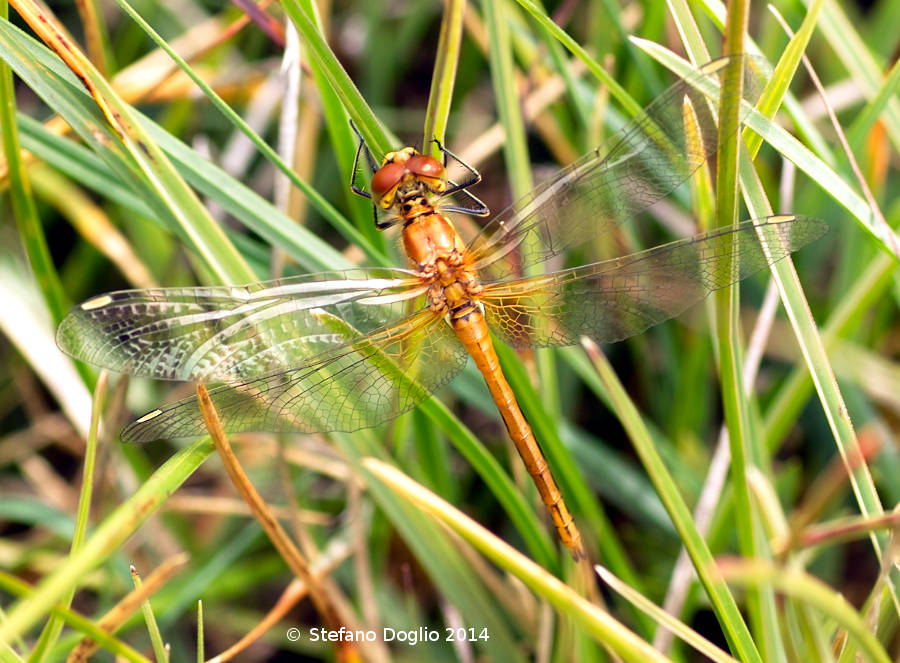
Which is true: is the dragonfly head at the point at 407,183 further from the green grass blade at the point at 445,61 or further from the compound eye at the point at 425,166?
the green grass blade at the point at 445,61

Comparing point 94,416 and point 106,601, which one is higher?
point 94,416

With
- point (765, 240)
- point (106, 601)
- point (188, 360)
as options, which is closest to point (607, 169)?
point (765, 240)

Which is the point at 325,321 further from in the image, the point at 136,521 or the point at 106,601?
the point at 106,601

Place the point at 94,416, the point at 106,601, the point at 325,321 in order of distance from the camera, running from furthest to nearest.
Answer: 1. the point at 106,601
2. the point at 325,321
3. the point at 94,416

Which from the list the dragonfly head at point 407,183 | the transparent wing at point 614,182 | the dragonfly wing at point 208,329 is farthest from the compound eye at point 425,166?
the dragonfly wing at point 208,329

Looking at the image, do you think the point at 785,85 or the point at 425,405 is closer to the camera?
the point at 785,85

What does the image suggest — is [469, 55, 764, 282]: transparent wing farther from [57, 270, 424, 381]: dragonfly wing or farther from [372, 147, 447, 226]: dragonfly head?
[57, 270, 424, 381]: dragonfly wing

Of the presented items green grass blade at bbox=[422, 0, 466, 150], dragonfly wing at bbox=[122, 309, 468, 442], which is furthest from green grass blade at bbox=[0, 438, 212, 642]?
green grass blade at bbox=[422, 0, 466, 150]
